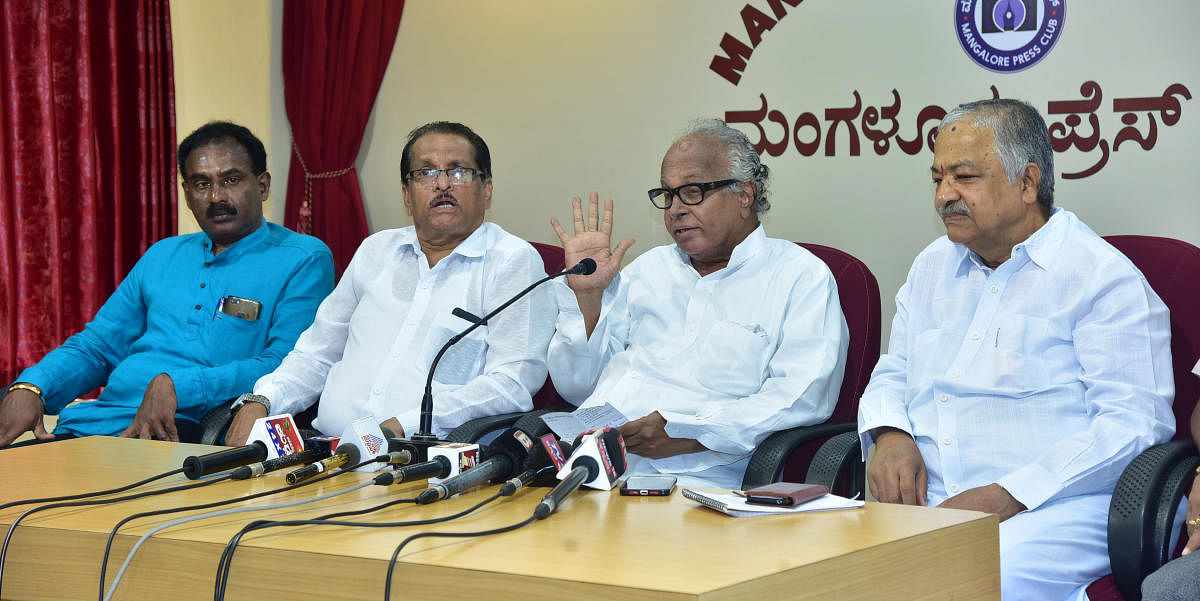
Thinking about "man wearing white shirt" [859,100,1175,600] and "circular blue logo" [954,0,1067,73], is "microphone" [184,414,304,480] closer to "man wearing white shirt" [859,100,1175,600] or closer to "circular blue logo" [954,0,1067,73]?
"man wearing white shirt" [859,100,1175,600]

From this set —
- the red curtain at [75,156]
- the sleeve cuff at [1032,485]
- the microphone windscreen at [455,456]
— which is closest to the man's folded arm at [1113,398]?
the sleeve cuff at [1032,485]

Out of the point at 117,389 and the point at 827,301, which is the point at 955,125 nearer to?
the point at 827,301

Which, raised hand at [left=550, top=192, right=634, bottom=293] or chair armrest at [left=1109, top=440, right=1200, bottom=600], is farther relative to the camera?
raised hand at [left=550, top=192, right=634, bottom=293]

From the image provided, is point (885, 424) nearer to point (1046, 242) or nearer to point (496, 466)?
point (1046, 242)

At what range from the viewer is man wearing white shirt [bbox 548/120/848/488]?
273 centimetres

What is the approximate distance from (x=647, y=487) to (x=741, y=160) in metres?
1.48

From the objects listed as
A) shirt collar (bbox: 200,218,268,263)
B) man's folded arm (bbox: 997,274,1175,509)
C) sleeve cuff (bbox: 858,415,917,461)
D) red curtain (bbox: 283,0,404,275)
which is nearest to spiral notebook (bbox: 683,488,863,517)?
man's folded arm (bbox: 997,274,1175,509)

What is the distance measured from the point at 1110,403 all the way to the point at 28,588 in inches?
81.3

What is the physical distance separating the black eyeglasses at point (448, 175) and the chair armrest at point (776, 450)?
1.22m

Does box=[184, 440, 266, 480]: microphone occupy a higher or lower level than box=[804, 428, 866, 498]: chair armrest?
higher

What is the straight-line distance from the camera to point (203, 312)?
356 centimetres

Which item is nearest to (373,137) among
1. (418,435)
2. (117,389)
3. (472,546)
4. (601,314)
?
(117,389)

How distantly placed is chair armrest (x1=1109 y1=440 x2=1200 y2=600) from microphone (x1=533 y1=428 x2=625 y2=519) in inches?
37.0

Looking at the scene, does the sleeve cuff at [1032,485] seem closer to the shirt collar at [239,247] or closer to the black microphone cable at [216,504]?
the black microphone cable at [216,504]
